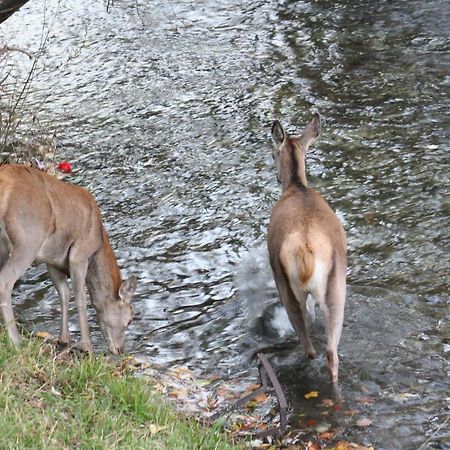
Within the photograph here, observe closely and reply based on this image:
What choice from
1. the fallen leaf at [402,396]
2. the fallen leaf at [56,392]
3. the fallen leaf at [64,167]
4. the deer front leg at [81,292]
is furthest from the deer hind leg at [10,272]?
the fallen leaf at [64,167]

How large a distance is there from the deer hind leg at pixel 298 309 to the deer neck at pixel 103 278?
1612mm

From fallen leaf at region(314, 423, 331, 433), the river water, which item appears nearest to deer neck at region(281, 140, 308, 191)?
the river water

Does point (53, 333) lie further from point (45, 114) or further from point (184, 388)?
point (45, 114)

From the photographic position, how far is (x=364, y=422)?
763 cm

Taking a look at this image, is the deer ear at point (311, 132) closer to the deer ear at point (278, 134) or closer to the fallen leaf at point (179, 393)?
the deer ear at point (278, 134)

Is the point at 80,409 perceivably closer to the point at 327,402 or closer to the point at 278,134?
the point at 327,402

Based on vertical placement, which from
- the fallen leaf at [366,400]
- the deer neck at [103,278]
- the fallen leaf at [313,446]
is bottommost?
the fallen leaf at [366,400]

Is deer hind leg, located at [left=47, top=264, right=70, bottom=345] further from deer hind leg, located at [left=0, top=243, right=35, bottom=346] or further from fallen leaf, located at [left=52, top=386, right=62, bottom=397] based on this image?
fallen leaf, located at [left=52, top=386, right=62, bottom=397]

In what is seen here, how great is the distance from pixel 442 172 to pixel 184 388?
510 centimetres

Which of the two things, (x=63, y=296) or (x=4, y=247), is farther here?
(x=63, y=296)

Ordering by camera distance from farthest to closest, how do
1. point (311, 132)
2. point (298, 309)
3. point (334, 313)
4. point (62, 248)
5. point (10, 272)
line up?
point (311, 132) → point (62, 248) → point (298, 309) → point (10, 272) → point (334, 313)

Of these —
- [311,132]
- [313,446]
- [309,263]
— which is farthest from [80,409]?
[311,132]

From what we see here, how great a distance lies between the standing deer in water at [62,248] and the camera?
8141 millimetres

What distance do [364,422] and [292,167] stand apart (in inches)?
115
